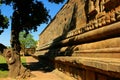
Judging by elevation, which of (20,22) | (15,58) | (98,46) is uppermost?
(20,22)

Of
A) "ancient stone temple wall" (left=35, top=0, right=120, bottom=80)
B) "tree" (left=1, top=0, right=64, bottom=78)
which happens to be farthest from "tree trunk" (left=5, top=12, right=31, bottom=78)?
"ancient stone temple wall" (left=35, top=0, right=120, bottom=80)

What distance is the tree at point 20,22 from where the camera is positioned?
11.5 m

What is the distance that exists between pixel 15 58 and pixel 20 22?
2.58 meters

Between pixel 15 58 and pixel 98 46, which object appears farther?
pixel 15 58

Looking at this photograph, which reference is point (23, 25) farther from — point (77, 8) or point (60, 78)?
point (60, 78)

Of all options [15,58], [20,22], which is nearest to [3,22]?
[20,22]

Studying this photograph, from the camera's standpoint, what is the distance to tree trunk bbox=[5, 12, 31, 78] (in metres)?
11.3

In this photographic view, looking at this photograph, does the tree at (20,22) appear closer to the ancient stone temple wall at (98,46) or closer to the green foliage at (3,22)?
the green foliage at (3,22)

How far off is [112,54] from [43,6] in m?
8.90

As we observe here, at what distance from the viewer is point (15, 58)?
38.6ft

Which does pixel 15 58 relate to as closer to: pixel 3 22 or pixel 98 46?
pixel 3 22

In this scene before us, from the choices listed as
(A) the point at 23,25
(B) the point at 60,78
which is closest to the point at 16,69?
(B) the point at 60,78

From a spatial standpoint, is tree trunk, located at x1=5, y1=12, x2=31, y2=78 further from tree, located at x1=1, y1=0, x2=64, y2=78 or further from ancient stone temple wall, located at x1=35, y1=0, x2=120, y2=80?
ancient stone temple wall, located at x1=35, y1=0, x2=120, y2=80

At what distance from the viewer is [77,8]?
1305 cm
